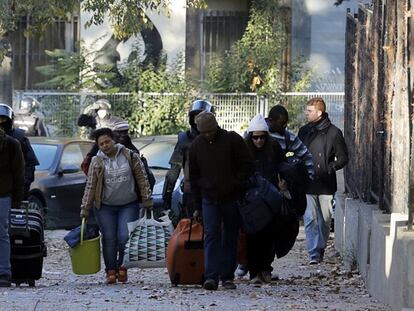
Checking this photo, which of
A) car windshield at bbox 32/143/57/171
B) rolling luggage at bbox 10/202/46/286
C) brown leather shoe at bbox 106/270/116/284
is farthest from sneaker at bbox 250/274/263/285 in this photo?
car windshield at bbox 32/143/57/171

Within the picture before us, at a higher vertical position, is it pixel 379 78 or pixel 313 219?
pixel 379 78

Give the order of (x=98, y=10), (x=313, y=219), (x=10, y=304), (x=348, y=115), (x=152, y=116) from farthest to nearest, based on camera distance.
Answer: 1. (x=152, y=116)
2. (x=98, y=10)
3. (x=348, y=115)
4. (x=313, y=219)
5. (x=10, y=304)

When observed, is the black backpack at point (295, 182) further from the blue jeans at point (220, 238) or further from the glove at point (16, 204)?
the glove at point (16, 204)

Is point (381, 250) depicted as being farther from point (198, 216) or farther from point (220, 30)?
point (220, 30)

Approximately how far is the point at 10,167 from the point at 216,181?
203 centimetres

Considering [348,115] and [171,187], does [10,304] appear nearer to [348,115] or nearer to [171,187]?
[171,187]

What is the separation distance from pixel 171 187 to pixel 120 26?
8128 millimetres

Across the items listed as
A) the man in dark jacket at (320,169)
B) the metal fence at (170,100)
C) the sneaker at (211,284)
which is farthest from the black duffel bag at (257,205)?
the metal fence at (170,100)

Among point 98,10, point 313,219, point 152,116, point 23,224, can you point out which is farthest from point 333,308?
point 152,116

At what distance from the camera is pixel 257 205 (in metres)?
11.7

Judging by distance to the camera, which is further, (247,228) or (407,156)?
(247,228)

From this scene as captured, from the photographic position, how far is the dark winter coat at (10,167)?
12023 mm

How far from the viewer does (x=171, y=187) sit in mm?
12695

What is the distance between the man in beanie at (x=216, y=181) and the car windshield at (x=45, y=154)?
29.3 ft
